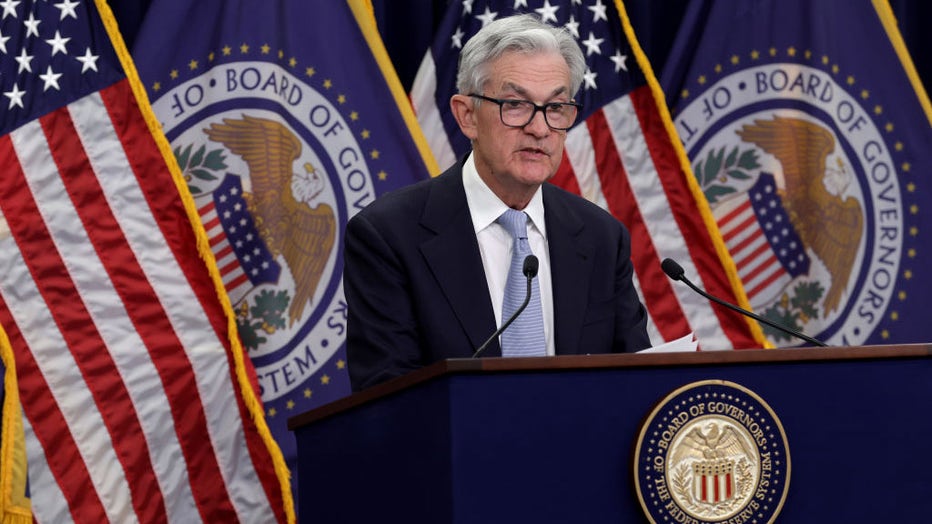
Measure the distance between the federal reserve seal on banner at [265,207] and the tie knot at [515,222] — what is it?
1.44 metres

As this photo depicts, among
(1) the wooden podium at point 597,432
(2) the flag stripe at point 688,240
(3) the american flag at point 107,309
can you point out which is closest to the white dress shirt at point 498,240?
(1) the wooden podium at point 597,432

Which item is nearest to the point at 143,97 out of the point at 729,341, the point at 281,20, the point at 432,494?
the point at 281,20

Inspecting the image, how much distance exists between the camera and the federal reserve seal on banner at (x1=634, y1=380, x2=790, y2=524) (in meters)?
1.71

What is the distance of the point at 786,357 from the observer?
1.79 m

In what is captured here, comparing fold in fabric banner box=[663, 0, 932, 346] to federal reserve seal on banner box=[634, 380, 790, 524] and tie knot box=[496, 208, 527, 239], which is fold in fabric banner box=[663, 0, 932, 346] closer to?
tie knot box=[496, 208, 527, 239]

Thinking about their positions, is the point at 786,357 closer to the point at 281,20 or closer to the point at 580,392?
the point at 580,392

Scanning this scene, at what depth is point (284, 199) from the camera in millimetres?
3891

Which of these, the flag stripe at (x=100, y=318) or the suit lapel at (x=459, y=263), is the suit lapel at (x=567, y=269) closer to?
the suit lapel at (x=459, y=263)

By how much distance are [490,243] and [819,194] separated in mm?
2310

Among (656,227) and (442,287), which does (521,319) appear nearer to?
(442,287)

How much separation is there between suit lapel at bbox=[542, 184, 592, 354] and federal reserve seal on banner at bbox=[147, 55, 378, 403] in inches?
54.3

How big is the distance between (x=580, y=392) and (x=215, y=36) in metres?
2.57

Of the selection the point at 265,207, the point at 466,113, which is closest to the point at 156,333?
the point at 265,207

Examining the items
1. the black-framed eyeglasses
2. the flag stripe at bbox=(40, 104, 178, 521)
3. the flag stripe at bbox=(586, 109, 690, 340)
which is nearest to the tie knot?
the black-framed eyeglasses
